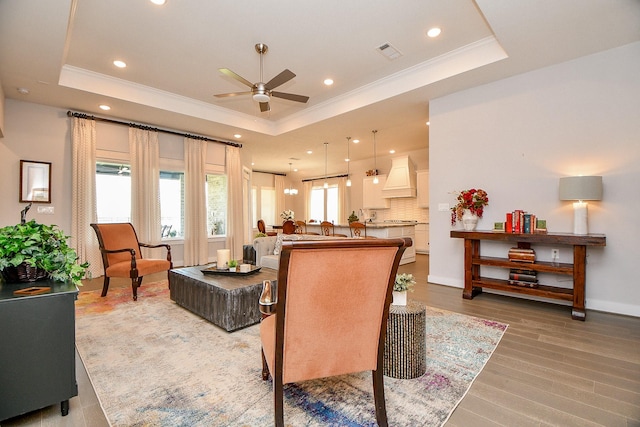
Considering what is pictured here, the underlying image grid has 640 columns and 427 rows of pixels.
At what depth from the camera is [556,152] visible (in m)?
3.45

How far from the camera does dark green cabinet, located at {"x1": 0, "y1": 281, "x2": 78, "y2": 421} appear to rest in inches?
54.2

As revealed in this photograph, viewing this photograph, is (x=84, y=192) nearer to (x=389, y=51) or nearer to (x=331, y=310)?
(x=389, y=51)

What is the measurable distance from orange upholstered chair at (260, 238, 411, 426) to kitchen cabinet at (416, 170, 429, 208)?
7090 millimetres

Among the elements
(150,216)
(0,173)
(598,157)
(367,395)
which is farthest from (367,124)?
(0,173)

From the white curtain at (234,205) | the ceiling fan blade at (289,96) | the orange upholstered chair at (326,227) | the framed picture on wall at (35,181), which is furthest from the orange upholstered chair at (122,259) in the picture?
the orange upholstered chair at (326,227)

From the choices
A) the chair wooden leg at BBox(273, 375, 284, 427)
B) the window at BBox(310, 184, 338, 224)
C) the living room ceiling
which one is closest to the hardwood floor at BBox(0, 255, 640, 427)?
the chair wooden leg at BBox(273, 375, 284, 427)

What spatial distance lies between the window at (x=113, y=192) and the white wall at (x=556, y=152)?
546 centimetres

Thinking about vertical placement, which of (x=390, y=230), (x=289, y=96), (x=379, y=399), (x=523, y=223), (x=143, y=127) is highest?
(x=143, y=127)

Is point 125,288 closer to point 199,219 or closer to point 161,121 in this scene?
point 199,219

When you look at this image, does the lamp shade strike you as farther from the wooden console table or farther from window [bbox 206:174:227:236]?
window [bbox 206:174:227:236]

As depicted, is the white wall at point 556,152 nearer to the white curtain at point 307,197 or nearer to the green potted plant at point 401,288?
the green potted plant at point 401,288

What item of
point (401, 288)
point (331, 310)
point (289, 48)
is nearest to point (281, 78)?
point (289, 48)

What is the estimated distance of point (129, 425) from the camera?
4.81 ft

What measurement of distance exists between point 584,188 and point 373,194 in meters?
6.23
